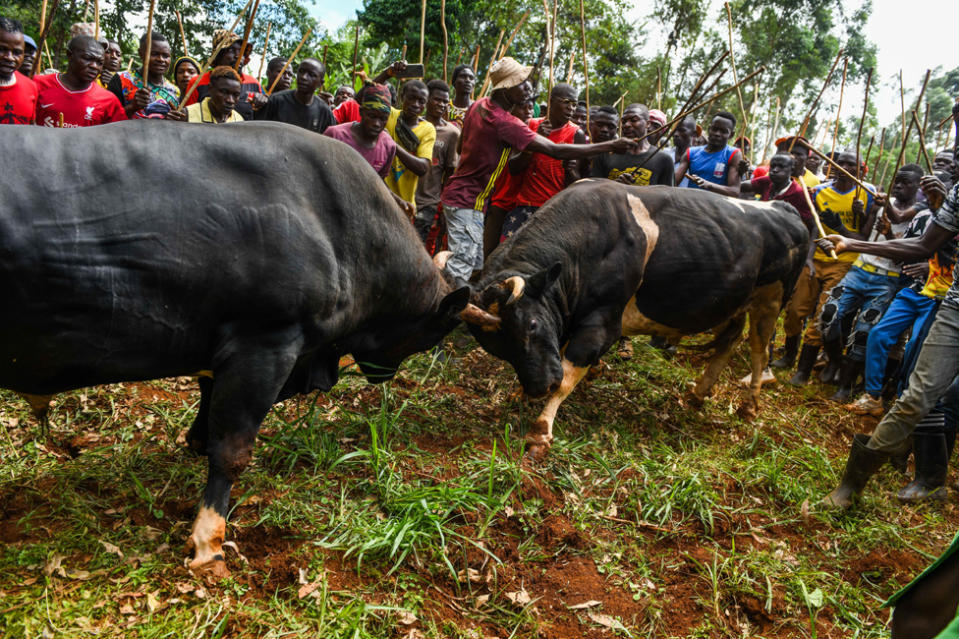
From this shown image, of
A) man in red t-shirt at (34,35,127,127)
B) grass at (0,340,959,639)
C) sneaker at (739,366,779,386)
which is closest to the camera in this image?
grass at (0,340,959,639)

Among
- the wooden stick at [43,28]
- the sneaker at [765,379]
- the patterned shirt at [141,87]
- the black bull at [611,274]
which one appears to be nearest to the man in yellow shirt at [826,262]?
the sneaker at [765,379]

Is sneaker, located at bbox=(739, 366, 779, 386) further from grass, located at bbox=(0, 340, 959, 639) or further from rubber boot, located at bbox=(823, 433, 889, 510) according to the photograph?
rubber boot, located at bbox=(823, 433, 889, 510)

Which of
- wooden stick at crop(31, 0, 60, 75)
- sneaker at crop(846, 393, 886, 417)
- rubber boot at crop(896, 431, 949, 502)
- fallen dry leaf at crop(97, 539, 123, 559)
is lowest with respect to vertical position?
sneaker at crop(846, 393, 886, 417)

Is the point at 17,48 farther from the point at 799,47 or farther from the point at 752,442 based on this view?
the point at 799,47

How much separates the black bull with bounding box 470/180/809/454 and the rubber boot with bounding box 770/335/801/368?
2318 mm

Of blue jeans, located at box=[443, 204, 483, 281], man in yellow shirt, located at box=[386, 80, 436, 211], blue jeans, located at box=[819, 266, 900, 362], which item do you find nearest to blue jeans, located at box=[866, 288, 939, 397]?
blue jeans, located at box=[819, 266, 900, 362]

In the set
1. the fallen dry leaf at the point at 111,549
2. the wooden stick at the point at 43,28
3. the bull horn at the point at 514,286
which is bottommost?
the fallen dry leaf at the point at 111,549

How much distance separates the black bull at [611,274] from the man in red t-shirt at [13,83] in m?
3.86

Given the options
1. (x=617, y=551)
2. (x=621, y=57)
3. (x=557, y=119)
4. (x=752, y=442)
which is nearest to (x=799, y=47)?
(x=621, y=57)

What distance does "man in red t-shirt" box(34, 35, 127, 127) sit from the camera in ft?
17.6

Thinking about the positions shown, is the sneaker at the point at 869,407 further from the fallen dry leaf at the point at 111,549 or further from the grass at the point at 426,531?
the fallen dry leaf at the point at 111,549

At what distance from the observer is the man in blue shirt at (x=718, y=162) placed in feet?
26.7

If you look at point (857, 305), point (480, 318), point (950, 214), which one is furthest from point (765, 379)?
point (480, 318)

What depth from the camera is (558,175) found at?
699cm
